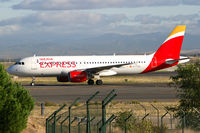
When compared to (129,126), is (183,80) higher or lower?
higher

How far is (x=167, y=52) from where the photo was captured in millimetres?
52656

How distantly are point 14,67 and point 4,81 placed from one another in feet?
113

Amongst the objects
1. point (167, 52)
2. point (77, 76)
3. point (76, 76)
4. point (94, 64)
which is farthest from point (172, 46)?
point (76, 76)

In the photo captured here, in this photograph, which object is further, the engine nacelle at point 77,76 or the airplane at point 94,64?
the airplane at point 94,64

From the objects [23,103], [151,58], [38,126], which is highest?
[151,58]

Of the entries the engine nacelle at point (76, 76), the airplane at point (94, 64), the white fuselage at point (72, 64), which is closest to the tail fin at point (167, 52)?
the airplane at point (94, 64)

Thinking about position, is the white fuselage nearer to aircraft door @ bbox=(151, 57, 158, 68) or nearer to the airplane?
the airplane

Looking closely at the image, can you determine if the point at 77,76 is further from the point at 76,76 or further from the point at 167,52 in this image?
the point at 167,52

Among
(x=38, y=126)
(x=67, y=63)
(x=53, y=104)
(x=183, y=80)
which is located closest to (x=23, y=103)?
(x=38, y=126)

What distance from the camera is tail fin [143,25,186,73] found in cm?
5247

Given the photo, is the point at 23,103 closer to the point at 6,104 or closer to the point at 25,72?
the point at 6,104

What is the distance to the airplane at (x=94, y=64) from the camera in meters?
50.5

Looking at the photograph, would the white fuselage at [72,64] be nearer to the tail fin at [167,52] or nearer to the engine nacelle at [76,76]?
the tail fin at [167,52]

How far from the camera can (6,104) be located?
16719 millimetres
